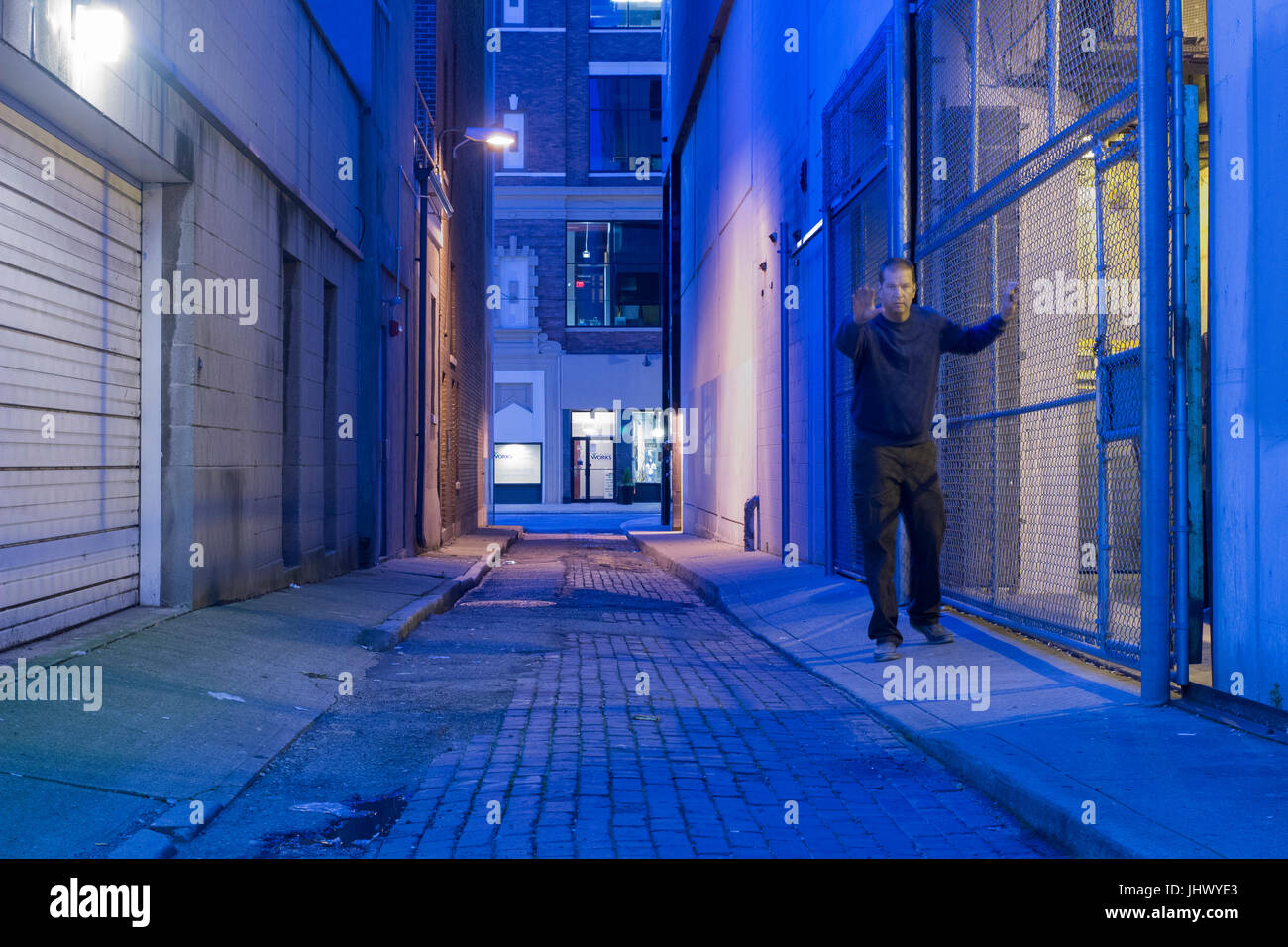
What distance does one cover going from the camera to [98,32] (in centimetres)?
677

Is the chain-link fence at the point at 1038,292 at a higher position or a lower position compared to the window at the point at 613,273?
lower

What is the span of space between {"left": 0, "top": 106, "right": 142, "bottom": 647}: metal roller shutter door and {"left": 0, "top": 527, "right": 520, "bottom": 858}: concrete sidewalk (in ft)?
0.94

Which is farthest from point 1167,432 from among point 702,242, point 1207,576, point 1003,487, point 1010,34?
point 702,242

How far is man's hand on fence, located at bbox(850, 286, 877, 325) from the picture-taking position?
6832 millimetres

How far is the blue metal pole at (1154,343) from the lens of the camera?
5.46m

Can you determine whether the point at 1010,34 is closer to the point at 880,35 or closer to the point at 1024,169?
the point at 1024,169

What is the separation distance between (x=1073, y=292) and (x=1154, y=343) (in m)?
1.74

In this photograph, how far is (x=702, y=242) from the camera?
24.0 metres

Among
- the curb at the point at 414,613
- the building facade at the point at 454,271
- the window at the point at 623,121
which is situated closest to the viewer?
the curb at the point at 414,613

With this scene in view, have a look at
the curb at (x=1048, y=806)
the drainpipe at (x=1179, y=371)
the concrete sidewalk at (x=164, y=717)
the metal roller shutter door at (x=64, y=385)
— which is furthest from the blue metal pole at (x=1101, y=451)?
the metal roller shutter door at (x=64, y=385)

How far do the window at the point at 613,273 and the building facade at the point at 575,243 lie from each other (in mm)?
47

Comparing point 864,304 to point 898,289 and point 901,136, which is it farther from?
point 901,136

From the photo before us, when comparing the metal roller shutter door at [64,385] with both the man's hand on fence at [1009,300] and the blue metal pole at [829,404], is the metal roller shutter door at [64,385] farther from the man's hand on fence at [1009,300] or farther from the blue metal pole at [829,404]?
the blue metal pole at [829,404]

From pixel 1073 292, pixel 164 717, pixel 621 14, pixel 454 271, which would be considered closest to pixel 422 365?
pixel 454 271
